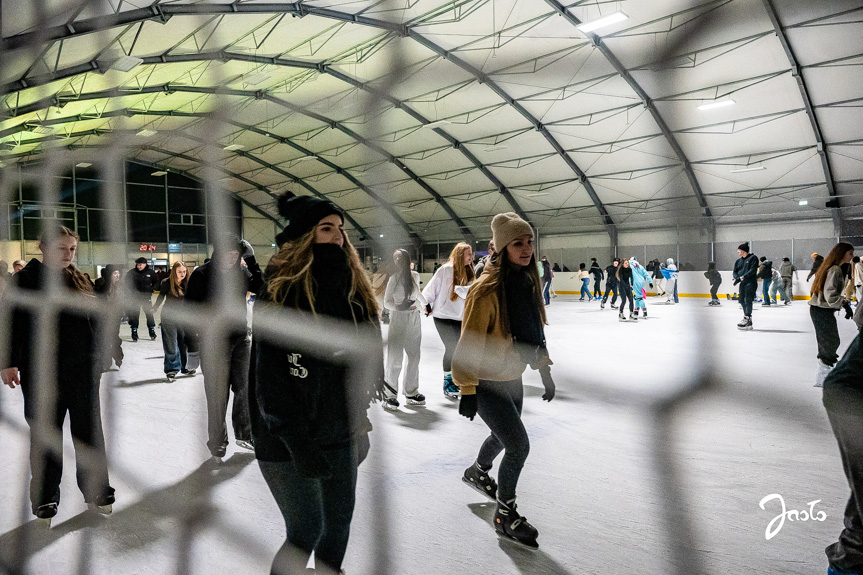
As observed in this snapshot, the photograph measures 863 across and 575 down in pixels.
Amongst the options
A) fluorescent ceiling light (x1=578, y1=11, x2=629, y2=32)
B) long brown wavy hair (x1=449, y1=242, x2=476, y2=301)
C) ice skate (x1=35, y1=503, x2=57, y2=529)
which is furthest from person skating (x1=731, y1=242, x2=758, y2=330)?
ice skate (x1=35, y1=503, x2=57, y2=529)

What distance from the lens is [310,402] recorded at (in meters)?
0.97

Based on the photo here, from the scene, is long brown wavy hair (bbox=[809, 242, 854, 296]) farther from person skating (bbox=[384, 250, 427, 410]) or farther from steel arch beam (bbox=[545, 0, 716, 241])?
person skating (bbox=[384, 250, 427, 410])

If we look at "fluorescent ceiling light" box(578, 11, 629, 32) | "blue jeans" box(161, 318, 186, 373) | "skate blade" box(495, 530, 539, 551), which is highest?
"fluorescent ceiling light" box(578, 11, 629, 32)

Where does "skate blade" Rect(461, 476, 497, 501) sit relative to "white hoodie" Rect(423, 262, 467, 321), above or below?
below

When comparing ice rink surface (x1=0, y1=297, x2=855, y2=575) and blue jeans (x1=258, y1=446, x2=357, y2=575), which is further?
ice rink surface (x1=0, y1=297, x2=855, y2=575)

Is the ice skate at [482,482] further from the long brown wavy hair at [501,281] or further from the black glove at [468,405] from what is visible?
the long brown wavy hair at [501,281]

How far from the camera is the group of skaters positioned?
98cm

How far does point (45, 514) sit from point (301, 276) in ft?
4.63

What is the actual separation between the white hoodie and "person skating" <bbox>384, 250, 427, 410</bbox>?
7 centimetres

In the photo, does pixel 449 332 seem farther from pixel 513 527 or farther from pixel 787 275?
pixel 787 275

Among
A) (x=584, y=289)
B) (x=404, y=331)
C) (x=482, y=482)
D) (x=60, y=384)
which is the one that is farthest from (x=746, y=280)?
(x=584, y=289)

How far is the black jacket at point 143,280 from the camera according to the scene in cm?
531

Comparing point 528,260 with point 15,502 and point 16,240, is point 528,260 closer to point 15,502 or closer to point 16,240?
point 16,240

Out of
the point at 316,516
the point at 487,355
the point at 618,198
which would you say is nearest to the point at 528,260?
the point at 487,355
